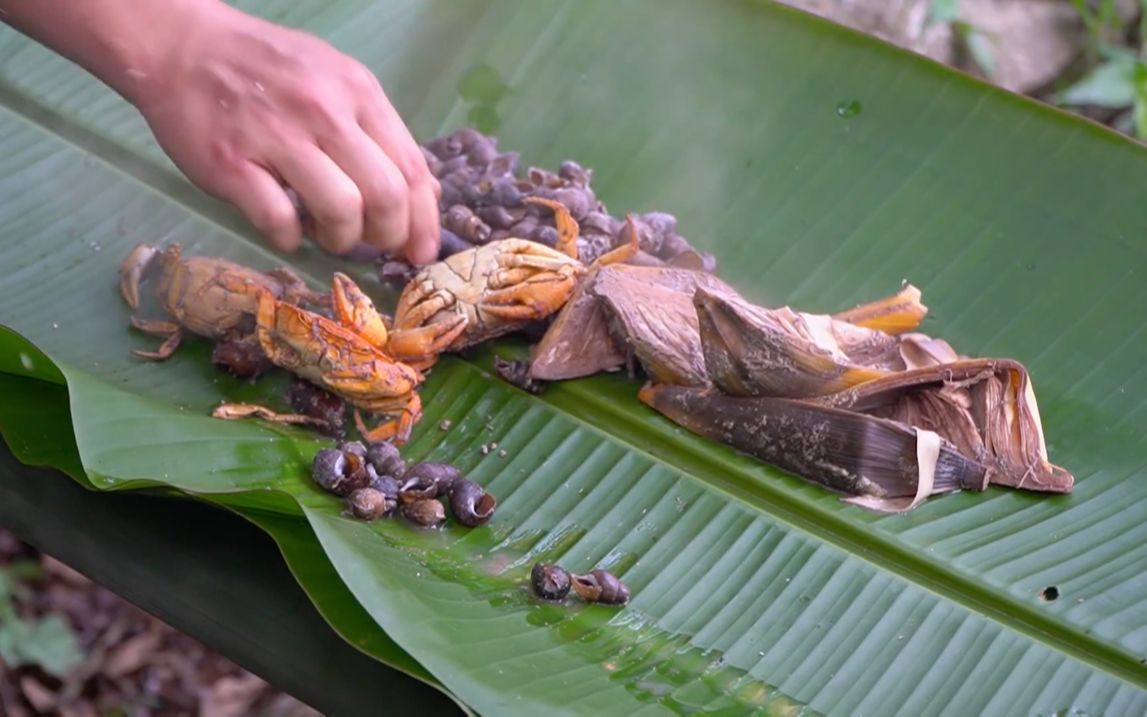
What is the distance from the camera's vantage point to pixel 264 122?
5.72 ft

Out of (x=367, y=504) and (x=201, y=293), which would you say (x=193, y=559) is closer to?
(x=367, y=504)

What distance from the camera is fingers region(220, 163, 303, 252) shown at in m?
1.75

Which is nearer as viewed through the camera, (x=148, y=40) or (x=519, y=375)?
(x=148, y=40)

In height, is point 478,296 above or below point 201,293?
above

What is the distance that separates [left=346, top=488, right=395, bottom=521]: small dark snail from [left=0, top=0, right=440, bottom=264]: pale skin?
0.43 meters

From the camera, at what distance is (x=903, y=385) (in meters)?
1.89

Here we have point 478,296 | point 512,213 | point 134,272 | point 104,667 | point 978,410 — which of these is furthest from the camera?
point 104,667

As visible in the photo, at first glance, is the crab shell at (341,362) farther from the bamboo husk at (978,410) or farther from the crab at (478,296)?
the bamboo husk at (978,410)

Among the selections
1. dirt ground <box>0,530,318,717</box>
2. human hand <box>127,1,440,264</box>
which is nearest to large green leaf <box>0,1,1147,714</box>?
human hand <box>127,1,440,264</box>

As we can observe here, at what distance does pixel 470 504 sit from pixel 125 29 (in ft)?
3.00

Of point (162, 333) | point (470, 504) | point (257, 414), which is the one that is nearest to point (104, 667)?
point (162, 333)

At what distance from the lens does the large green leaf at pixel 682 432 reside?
1632 mm

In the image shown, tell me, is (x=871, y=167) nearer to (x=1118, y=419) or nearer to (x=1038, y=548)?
(x=1118, y=419)

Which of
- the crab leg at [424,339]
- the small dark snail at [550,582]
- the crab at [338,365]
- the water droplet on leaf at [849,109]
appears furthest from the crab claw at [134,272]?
the water droplet on leaf at [849,109]
